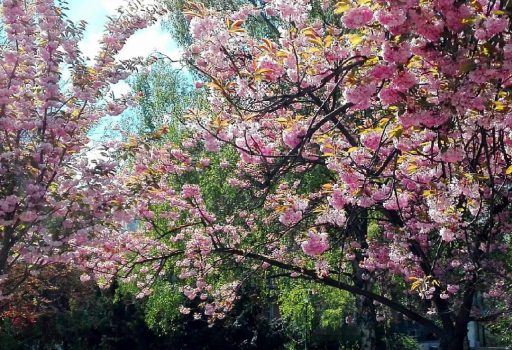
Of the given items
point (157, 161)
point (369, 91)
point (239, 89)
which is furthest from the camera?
point (157, 161)

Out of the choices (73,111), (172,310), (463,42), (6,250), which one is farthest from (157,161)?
(172,310)

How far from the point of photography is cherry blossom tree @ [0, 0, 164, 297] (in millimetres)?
6660

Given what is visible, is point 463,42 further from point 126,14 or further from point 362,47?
point 126,14

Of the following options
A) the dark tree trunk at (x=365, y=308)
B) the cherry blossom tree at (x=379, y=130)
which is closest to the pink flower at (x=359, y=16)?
the cherry blossom tree at (x=379, y=130)

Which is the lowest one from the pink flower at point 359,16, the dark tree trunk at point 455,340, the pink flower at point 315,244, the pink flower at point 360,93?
the dark tree trunk at point 455,340

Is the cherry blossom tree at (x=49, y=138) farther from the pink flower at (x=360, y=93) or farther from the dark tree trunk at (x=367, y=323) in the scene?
the dark tree trunk at (x=367, y=323)

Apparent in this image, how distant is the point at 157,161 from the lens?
8773mm

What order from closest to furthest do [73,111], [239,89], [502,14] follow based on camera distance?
1. [502,14]
2. [239,89]
3. [73,111]

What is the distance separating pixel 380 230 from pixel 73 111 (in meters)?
6.09

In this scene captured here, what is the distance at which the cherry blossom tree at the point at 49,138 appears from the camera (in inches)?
262

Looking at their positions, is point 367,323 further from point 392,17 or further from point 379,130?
point 392,17

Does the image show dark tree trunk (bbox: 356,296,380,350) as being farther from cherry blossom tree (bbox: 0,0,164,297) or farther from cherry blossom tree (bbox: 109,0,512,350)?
cherry blossom tree (bbox: 0,0,164,297)

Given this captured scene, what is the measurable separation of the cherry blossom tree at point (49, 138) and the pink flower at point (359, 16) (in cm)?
386

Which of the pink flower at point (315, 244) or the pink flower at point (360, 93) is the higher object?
the pink flower at point (360, 93)
